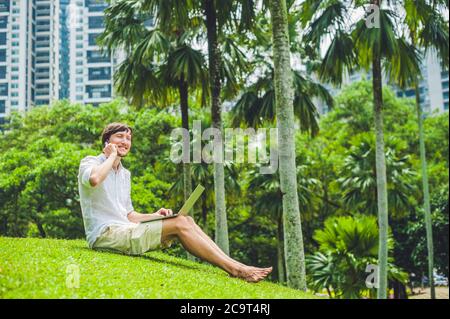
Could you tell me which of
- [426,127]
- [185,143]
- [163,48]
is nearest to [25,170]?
[185,143]

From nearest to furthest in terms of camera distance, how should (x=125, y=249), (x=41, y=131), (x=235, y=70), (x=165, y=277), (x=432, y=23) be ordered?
1. (x=165, y=277)
2. (x=125, y=249)
3. (x=432, y=23)
4. (x=235, y=70)
5. (x=41, y=131)

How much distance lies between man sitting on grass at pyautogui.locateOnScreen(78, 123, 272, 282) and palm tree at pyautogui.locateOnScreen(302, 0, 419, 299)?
8.46 m

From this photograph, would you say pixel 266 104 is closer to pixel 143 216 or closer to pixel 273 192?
pixel 143 216

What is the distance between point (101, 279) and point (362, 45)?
34.2ft

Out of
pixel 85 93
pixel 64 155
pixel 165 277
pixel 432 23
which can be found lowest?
pixel 165 277

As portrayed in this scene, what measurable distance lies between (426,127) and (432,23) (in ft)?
70.9

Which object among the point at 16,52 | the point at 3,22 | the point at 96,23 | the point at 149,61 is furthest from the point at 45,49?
the point at 96,23

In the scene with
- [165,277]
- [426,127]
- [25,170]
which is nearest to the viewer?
[165,277]

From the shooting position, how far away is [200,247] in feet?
19.9

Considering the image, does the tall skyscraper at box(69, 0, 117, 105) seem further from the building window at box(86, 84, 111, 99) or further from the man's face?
the man's face

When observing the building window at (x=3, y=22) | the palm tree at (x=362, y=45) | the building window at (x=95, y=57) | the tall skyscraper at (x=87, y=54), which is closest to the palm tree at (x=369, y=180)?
the palm tree at (x=362, y=45)
